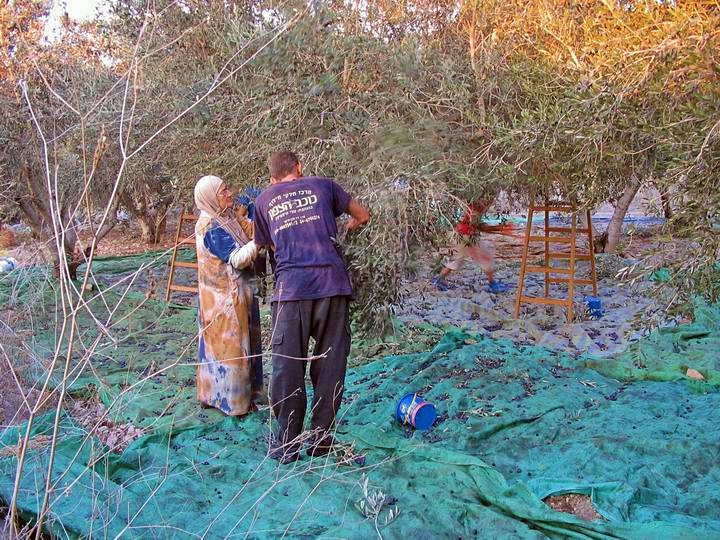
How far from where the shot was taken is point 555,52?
4246mm

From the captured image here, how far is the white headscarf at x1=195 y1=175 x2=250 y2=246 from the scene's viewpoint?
4.30 metres

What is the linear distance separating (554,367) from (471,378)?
812mm

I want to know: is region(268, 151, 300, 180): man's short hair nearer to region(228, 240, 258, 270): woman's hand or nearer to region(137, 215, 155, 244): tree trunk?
region(228, 240, 258, 270): woman's hand

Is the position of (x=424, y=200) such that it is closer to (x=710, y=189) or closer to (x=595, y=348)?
(x=710, y=189)

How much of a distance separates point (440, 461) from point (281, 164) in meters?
1.90

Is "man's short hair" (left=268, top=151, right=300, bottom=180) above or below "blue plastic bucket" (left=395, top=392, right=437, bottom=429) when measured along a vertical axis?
above

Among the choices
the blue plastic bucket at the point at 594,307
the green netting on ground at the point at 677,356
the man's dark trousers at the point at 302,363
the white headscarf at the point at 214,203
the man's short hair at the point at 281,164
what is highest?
the man's short hair at the point at 281,164

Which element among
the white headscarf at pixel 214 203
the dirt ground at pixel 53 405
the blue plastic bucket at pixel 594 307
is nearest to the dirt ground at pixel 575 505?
the dirt ground at pixel 53 405

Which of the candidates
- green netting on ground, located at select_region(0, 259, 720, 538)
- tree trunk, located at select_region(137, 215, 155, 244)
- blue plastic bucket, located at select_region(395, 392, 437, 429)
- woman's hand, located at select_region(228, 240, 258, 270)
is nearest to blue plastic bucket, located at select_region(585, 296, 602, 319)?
green netting on ground, located at select_region(0, 259, 720, 538)

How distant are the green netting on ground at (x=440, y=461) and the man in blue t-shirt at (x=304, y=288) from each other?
39cm

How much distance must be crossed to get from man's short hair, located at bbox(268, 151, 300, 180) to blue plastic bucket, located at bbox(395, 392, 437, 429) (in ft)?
Answer: 5.73

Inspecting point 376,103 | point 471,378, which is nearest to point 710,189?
point 376,103

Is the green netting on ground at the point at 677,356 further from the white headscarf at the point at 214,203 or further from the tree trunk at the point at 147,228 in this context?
the tree trunk at the point at 147,228

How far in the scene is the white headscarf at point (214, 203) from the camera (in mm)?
4305
